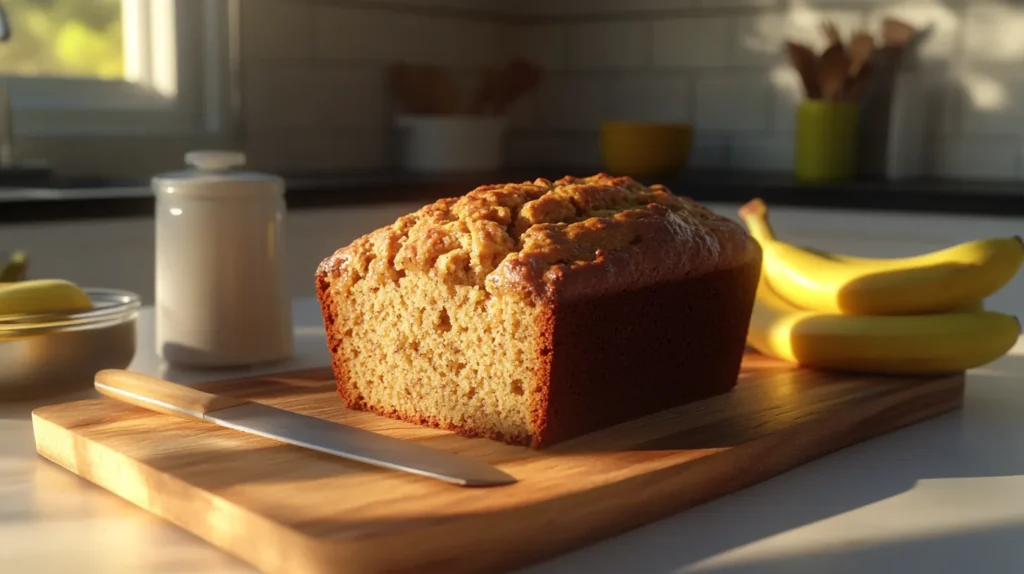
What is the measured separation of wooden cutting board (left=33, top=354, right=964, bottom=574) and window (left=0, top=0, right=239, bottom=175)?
69.9 inches

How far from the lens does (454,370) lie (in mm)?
859

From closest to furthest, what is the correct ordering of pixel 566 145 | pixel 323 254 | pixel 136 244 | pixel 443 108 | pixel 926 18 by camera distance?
1. pixel 136 244
2. pixel 323 254
3. pixel 926 18
4. pixel 443 108
5. pixel 566 145

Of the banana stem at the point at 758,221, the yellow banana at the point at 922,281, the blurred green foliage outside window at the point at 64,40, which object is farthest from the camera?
the blurred green foliage outside window at the point at 64,40

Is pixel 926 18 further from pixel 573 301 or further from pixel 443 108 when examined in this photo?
pixel 573 301

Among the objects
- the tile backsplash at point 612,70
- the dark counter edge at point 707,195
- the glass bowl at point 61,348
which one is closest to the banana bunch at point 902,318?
the glass bowl at point 61,348

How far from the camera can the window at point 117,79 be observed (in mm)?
2469

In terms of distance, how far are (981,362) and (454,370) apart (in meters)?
0.51

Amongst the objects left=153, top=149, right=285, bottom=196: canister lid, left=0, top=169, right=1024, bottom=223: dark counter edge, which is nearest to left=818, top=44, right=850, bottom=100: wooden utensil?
left=0, top=169, right=1024, bottom=223: dark counter edge

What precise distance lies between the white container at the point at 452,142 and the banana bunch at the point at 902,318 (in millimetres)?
1943

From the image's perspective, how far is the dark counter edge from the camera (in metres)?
1.99

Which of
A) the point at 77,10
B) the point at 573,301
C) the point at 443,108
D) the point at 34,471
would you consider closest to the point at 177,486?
the point at 34,471

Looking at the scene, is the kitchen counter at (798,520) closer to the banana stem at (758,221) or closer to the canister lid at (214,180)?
the canister lid at (214,180)

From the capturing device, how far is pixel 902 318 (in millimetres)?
1016

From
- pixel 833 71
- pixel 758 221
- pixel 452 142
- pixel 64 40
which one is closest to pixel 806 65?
pixel 833 71
